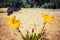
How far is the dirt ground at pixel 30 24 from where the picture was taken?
1.96 metres

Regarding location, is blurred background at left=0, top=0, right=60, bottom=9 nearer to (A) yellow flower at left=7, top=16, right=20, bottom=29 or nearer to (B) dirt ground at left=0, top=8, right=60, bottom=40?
(B) dirt ground at left=0, top=8, right=60, bottom=40

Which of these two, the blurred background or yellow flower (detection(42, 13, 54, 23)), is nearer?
yellow flower (detection(42, 13, 54, 23))

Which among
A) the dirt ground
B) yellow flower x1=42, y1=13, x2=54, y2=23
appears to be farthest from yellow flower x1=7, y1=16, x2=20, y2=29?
yellow flower x1=42, y1=13, x2=54, y2=23

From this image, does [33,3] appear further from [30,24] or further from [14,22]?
[14,22]

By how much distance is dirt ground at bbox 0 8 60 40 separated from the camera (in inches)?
77.2

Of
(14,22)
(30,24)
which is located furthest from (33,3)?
(14,22)

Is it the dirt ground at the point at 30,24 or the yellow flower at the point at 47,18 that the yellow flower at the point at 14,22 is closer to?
the dirt ground at the point at 30,24

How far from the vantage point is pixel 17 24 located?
1807 mm

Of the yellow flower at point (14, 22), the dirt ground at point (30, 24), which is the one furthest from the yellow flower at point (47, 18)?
the yellow flower at point (14, 22)

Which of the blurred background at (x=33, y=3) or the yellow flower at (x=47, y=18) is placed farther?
the blurred background at (x=33, y=3)

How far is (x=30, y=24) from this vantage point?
197 centimetres

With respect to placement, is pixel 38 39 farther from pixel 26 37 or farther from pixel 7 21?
pixel 7 21

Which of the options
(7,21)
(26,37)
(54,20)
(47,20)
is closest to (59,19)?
(54,20)

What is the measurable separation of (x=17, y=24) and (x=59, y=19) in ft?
1.39
